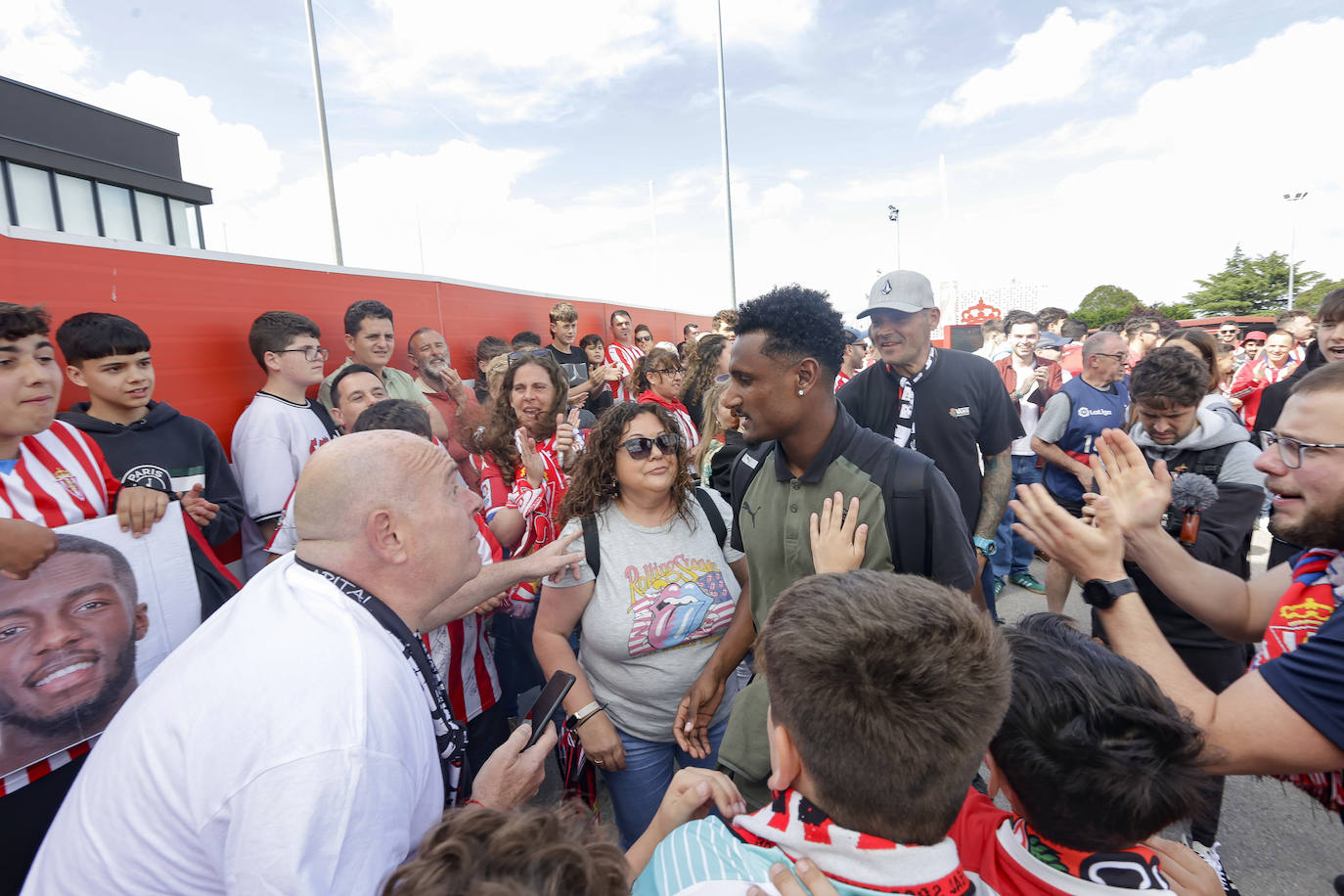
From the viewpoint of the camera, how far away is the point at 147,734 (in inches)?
44.1

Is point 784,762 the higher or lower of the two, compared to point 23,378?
lower

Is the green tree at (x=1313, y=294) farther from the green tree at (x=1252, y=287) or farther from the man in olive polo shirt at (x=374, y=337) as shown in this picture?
the man in olive polo shirt at (x=374, y=337)

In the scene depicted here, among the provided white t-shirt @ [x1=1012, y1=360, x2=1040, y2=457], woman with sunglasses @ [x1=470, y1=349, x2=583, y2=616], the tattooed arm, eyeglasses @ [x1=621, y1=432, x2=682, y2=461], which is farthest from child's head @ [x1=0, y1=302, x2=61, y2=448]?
white t-shirt @ [x1=1012, y1=360, x2=1040, y2=457]

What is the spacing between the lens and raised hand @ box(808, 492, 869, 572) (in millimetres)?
1743

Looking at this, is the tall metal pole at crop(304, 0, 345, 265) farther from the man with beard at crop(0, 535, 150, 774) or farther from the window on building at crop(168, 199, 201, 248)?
the window on building at crop(168, 199, 201, 248)

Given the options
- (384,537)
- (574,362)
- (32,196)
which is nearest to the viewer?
(384,537)

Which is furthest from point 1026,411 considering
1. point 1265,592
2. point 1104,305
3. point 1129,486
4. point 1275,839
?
point 1104,305

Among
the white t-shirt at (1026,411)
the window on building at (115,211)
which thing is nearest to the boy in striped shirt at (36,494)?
the white t-shirt at (1026,411)

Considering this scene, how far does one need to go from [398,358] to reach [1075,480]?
5.45m

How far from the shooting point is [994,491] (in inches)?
146

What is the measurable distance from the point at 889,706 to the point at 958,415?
292cm

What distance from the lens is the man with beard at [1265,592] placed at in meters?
1.26

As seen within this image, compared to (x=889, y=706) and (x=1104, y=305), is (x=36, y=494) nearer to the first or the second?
(x=889, y=706)

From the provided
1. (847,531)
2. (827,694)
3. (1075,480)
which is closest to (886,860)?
(827,694)
